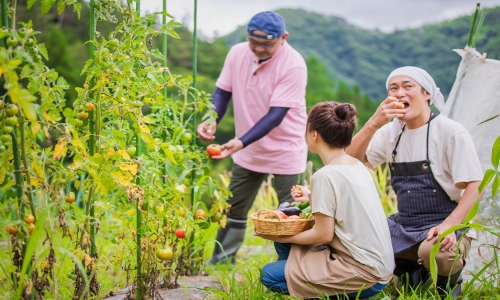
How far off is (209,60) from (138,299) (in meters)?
25.7

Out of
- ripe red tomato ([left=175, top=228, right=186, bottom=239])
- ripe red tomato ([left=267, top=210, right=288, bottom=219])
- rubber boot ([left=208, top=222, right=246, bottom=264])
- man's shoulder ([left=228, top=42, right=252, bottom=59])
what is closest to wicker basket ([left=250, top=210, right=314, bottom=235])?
ripe red tomato ([left=267, top=210, right=288, bottom=219])

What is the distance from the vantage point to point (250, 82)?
3209 millimetres

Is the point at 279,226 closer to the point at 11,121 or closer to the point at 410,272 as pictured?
the point at 410,272

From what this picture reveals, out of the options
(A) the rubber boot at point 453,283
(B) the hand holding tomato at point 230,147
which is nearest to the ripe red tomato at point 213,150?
(B) the hand holding tomato at point 230,147

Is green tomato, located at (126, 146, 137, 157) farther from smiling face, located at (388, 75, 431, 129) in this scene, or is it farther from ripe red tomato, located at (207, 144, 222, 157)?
smiling face, located at (388, 75, 431, 129)

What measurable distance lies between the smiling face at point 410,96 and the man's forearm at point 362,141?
6.9 inches

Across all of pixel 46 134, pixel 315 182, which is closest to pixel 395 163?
pixel 315 182

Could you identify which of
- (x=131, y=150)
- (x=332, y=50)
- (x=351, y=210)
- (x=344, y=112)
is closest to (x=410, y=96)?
(x=344, y=112)

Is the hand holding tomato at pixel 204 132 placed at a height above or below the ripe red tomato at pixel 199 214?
above

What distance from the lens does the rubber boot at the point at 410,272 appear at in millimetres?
2631

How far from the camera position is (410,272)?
2705mm

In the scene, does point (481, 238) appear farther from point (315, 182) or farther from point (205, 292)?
point (205, 292)

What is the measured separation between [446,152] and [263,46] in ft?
4.11

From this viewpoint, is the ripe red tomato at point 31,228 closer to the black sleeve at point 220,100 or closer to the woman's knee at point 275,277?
the woman's knee at point 275,277
